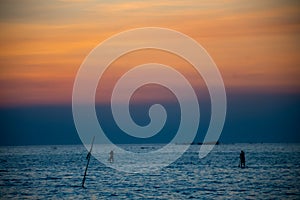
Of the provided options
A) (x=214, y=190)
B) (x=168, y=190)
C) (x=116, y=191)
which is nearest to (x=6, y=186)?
(x=116, y=191)

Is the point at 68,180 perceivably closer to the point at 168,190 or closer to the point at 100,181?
the point at 100,181

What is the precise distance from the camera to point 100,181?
5525 cm

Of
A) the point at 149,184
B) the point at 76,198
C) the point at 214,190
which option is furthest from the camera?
the point at 149,184

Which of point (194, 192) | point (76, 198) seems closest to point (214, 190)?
point (194, 192)

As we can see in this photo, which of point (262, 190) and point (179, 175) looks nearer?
point (262, 190)

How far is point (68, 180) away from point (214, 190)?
16.1 m

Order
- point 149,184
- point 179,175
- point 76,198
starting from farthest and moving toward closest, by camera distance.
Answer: point 179,175 → point 149,184 → point 76,198

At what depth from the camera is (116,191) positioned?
149 ft

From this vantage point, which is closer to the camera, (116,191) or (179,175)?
(116,191)

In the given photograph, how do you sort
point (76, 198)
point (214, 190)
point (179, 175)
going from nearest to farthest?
point (76, 198), point (214, 190), point (179, 175)

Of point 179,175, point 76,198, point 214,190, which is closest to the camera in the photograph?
point 76,198

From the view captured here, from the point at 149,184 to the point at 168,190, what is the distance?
4.67 m

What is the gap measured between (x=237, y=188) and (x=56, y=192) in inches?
507

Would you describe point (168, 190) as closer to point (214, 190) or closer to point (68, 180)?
point (214, 190)
